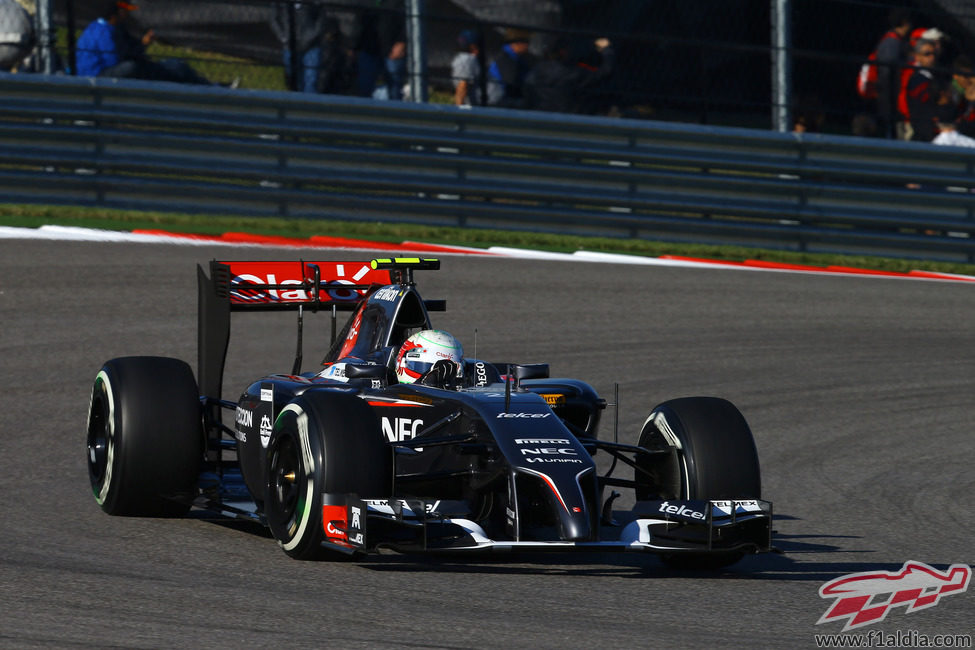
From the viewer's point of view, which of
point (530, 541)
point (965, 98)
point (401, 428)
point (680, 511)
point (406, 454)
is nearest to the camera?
point (530, 541)

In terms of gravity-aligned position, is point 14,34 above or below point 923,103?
above

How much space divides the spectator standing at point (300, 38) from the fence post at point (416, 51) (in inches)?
32.4

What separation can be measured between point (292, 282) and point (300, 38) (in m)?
7.63

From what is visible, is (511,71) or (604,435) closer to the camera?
(604,435)

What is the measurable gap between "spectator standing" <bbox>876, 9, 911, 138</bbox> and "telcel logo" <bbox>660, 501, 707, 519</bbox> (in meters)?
11.0

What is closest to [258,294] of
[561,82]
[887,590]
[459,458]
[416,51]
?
[459,458]

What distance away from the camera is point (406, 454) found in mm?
7336

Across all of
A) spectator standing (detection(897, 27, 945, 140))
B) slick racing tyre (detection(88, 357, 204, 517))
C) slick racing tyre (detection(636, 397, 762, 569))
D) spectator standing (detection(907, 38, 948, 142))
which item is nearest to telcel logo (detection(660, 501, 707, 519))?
slick racing tyre (detection(636, 397, 762, 569))

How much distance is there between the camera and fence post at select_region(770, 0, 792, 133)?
54.8ft

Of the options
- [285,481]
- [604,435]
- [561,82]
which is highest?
[561,82]

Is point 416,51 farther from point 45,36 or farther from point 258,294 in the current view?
point 258,294

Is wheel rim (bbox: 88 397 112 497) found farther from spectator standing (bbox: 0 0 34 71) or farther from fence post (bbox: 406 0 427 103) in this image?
fence post (bbox: 406 0 427 103)

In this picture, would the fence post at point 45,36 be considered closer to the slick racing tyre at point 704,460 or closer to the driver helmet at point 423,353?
the driver helmet at point 423,353

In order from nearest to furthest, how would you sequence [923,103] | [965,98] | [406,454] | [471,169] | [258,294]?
[406,454] → [258,294] → [471,169] → [923,103] → [965,98]
